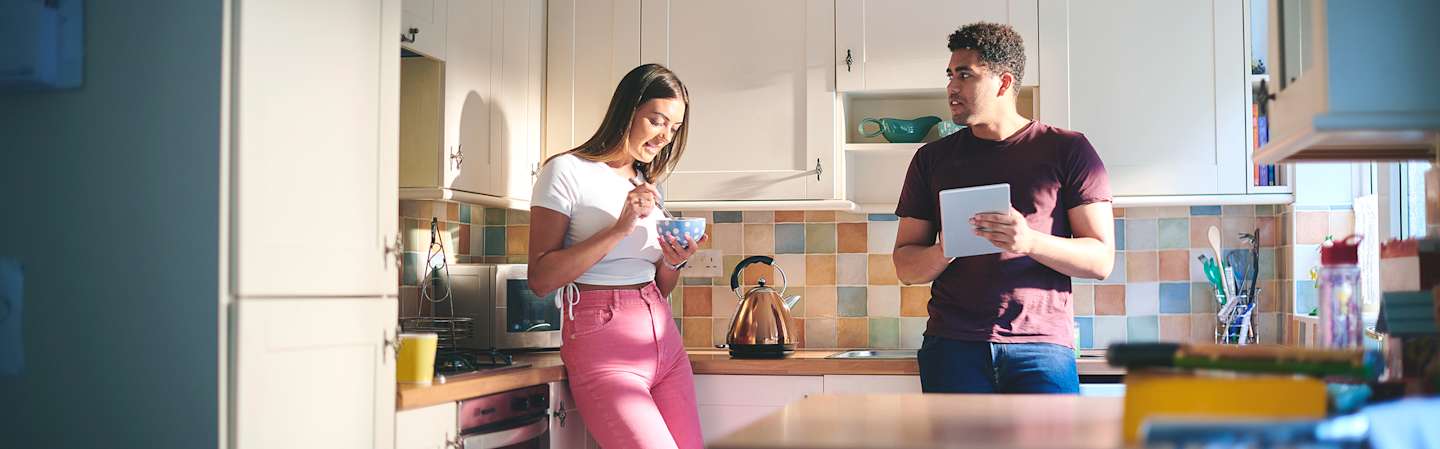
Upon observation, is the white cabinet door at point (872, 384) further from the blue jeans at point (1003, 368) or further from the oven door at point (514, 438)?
the oven door at point (514, 438)

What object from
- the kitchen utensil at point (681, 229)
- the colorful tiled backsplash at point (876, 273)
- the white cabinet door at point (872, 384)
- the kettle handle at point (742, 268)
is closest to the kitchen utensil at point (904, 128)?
the colorful tiled backsplash at point (876, 273)

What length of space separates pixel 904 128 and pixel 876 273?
1.68 feet

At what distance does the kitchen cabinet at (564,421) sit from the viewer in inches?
124

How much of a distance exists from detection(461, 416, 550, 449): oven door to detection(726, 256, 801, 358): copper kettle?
0.66 metres

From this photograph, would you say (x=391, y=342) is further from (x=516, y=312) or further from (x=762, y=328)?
(x=762, y=328)

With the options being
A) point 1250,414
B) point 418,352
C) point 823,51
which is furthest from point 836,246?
point 1250,414

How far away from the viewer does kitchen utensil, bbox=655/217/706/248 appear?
9.62 ft

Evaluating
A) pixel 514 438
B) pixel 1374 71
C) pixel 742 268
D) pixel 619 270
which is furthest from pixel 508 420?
pixel 1374 71

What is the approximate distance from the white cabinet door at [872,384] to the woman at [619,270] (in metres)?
0.47

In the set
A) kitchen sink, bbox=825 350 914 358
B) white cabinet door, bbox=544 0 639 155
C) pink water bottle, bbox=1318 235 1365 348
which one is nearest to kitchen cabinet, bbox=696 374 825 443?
kitchen sink, bbox=825 350 914 358

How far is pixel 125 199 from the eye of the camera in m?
2.15

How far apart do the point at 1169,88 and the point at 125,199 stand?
2.66m

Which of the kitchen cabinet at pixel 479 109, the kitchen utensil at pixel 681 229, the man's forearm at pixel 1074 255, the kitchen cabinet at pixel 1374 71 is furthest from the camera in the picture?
the kitchen cabinet at pixel 479 109

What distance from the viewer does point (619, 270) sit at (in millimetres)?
3023
